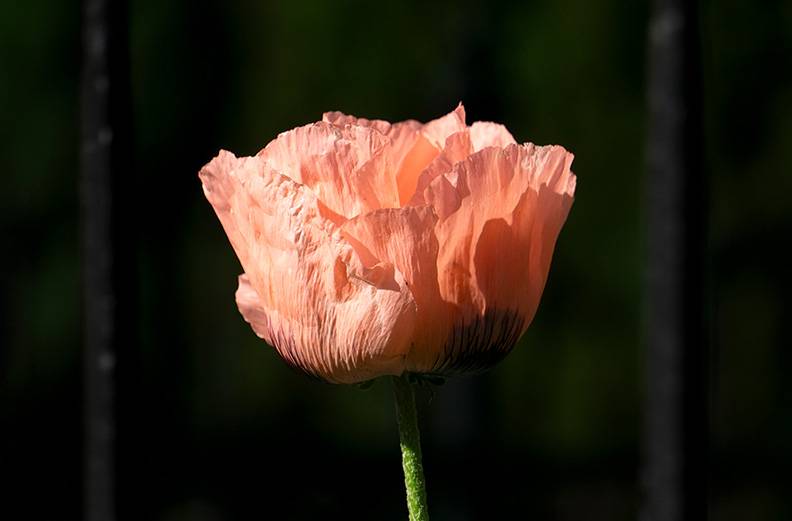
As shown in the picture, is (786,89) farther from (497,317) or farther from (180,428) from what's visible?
(497,317)

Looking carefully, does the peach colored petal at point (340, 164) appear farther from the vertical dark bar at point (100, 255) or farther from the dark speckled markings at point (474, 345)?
the vertical dark bar at point (100, 255)

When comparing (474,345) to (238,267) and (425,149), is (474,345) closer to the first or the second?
(425,149)

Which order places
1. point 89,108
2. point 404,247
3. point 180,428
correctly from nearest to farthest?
1. point 404,247
2. point 89,108
3. point 180,428

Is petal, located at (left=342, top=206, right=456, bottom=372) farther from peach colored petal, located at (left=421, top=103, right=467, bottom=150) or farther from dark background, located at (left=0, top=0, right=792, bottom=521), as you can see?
dark background, located at (left=0, top=0, right=792, bottom=521)

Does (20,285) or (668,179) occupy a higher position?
(20,285)

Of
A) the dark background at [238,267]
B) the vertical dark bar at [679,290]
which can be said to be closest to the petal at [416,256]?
the vertical dark bar at [679,290]

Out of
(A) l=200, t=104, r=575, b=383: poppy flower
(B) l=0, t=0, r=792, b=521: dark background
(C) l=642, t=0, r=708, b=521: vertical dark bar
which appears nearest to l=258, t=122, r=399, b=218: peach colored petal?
(A) l=200, t=104, r=575, b=383: poppy flower

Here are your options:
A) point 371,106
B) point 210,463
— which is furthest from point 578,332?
point 210,463
